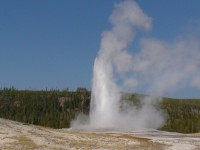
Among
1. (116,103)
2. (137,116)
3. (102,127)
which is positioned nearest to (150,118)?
(137,116)

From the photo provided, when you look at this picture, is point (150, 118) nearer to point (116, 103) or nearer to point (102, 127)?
point (116, 103)

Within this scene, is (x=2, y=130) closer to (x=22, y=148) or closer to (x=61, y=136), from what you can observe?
(x=61, y=136)

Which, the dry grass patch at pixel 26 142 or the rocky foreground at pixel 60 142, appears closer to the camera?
the dry grass patch at pixel 26 142

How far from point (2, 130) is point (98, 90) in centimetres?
8002

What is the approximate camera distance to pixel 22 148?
57656 mm

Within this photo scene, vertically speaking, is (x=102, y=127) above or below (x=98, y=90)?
below

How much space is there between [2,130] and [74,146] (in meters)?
17.1

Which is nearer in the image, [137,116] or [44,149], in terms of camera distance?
[44,149]

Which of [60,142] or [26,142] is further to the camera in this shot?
[60,142]

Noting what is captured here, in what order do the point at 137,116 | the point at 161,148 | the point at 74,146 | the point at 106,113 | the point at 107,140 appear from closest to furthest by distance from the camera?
the point at 74,146
the point at 161,148
the point at 107,140
the point at 106,113
the point at 137,116

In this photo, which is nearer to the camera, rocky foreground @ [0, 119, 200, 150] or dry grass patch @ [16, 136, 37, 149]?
dry grass patch @ [16, 136, 37, 149]

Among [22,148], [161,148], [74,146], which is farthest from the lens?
[161,148]

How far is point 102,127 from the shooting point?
429ft

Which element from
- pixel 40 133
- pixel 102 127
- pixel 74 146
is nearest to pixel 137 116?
pixel 102 127
